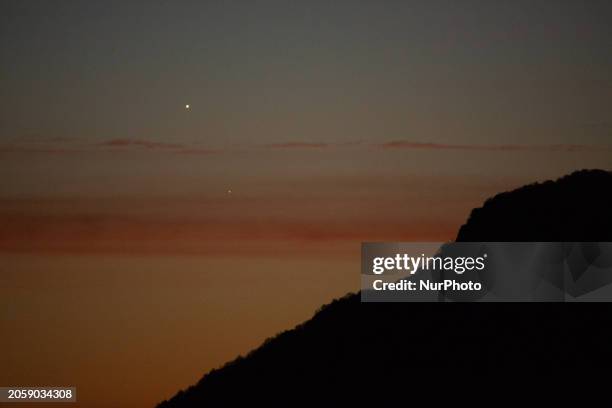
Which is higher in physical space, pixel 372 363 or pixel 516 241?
pixel 516 241

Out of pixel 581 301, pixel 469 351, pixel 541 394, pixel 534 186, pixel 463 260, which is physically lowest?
pixel 541 394

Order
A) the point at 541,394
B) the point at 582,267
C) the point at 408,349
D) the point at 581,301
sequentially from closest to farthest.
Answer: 1. the point at 582,267
2. the point at 541,394
3. the point at 408,349
4. the point at 581,301

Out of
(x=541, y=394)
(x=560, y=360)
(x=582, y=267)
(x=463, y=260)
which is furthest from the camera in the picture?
(x=463, y=260)

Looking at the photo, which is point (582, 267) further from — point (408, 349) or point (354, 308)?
point (354, 308)

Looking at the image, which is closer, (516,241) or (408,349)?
(408,349)

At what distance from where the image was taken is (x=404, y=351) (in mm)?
61312

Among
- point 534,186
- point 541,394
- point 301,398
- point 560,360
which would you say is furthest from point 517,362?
point 534,186

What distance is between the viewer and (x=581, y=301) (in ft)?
214

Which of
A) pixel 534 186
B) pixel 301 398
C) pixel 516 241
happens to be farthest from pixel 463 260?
pixel 301 398

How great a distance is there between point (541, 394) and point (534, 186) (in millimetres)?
36567

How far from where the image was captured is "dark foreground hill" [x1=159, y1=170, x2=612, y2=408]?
57.3 m

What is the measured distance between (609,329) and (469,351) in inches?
388

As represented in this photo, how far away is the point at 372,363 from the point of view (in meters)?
61.4

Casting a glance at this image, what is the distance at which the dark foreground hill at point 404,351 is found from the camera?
57312 millimetres
